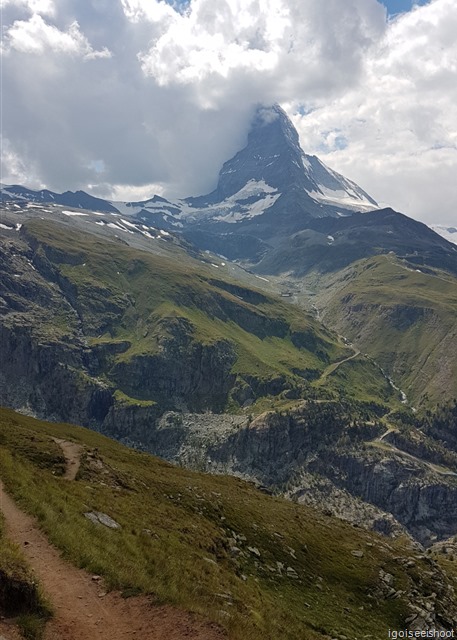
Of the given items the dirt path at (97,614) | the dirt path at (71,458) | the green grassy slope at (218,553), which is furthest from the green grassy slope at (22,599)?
the dirt path at (71,458)

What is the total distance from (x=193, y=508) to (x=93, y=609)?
106 ft

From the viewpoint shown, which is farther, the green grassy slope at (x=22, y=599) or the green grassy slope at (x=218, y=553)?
the green grassy slope at (x=218, y=553)

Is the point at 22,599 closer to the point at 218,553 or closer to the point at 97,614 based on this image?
the point at 97,614

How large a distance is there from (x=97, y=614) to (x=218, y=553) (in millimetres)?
21947

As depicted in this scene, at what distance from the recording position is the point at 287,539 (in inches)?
2084

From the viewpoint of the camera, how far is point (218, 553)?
3981 cm

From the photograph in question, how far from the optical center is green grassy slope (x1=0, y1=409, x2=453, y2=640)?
24.7 m

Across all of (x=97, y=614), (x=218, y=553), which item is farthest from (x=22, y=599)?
(x=218, y=553)

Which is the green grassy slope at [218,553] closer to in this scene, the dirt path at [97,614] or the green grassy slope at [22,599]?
the dirt path at [97,614]

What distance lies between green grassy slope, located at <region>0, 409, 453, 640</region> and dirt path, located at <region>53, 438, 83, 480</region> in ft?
4.00

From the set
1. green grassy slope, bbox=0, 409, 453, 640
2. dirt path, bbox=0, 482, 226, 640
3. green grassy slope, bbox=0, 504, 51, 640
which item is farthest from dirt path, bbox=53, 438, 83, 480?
green grassy slope, bbox=0, 504, 51, 640

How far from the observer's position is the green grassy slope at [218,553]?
81.1 feet

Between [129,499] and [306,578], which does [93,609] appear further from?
[306,578]

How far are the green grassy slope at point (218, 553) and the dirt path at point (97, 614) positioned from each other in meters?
0.78
